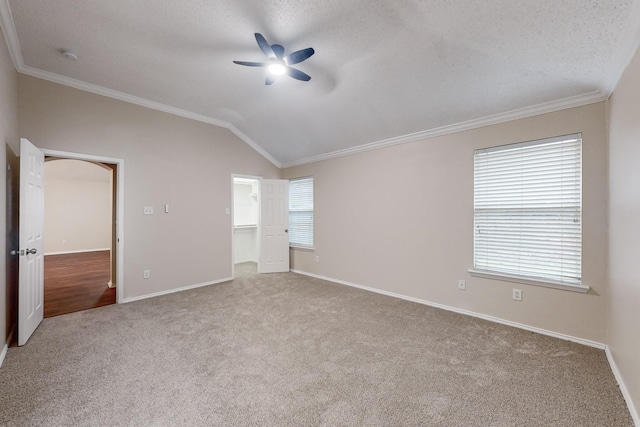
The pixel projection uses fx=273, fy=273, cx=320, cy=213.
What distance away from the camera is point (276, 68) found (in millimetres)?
2553

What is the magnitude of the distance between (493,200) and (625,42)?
1707mm

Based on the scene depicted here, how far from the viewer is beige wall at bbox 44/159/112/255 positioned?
819cm

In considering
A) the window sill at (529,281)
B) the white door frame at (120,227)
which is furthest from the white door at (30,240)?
the window sill at (529,281)

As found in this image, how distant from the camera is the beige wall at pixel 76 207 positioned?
26.9 ft

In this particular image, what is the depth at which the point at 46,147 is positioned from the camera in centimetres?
334

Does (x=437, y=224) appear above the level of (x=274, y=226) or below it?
above

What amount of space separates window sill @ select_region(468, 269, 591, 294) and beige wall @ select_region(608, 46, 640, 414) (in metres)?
0.29

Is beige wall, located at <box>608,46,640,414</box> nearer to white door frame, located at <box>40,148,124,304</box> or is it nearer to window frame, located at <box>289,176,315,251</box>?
window frame, located at <box>289,176,315,251</box>

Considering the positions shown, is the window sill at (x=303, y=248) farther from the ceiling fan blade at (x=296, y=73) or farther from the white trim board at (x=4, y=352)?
the white trim board at (x=4, y=352)

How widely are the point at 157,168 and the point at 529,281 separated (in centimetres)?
522

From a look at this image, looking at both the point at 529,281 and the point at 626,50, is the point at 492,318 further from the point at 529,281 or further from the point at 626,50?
the point at 626,50

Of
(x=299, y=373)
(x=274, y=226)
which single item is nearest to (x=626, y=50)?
(x=299, y=373)

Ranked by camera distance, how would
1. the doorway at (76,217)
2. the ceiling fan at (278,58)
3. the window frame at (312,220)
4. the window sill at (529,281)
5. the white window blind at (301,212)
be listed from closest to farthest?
the ceiling fan at (278,58)
the window sill at (529,281)
the window frame at (312,220)
the white window blind at (301,212)
the doorway at (76,217)

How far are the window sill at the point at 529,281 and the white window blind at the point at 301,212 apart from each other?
311 cm
